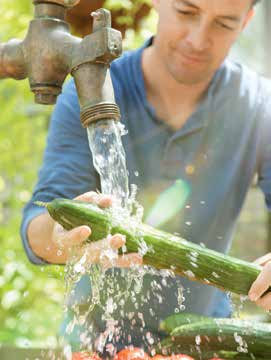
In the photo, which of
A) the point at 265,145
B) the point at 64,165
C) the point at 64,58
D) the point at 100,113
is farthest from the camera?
the point at 265,145

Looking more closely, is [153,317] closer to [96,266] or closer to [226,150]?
Result: [96,266]

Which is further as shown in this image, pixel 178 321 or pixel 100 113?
pixel 178 321

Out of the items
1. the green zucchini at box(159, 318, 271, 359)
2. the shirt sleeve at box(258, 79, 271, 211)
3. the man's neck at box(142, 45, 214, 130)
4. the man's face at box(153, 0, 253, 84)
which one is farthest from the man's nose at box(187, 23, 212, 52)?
the green zucchini at box(159, 318, 271, 359)

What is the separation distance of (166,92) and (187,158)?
23cm

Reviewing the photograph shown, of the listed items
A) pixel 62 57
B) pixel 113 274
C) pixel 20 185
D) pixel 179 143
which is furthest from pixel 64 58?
pixel 20 185

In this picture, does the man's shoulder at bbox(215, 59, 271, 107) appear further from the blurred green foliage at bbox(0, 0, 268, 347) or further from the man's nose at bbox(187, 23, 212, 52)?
the blurred green foliage at bbox(0, 0, 268, 347)

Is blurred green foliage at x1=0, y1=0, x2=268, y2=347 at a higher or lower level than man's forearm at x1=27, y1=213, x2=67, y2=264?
lower

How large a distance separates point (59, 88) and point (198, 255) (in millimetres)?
459

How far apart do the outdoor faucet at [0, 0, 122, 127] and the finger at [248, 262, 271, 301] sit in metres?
0.49

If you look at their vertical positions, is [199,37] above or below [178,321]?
above

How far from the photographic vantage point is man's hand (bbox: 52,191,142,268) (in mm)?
1494

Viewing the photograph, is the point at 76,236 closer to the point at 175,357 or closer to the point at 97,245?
the point at 97,245

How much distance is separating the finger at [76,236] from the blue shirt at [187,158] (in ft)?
1.68

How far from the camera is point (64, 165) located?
2121 millimetres
